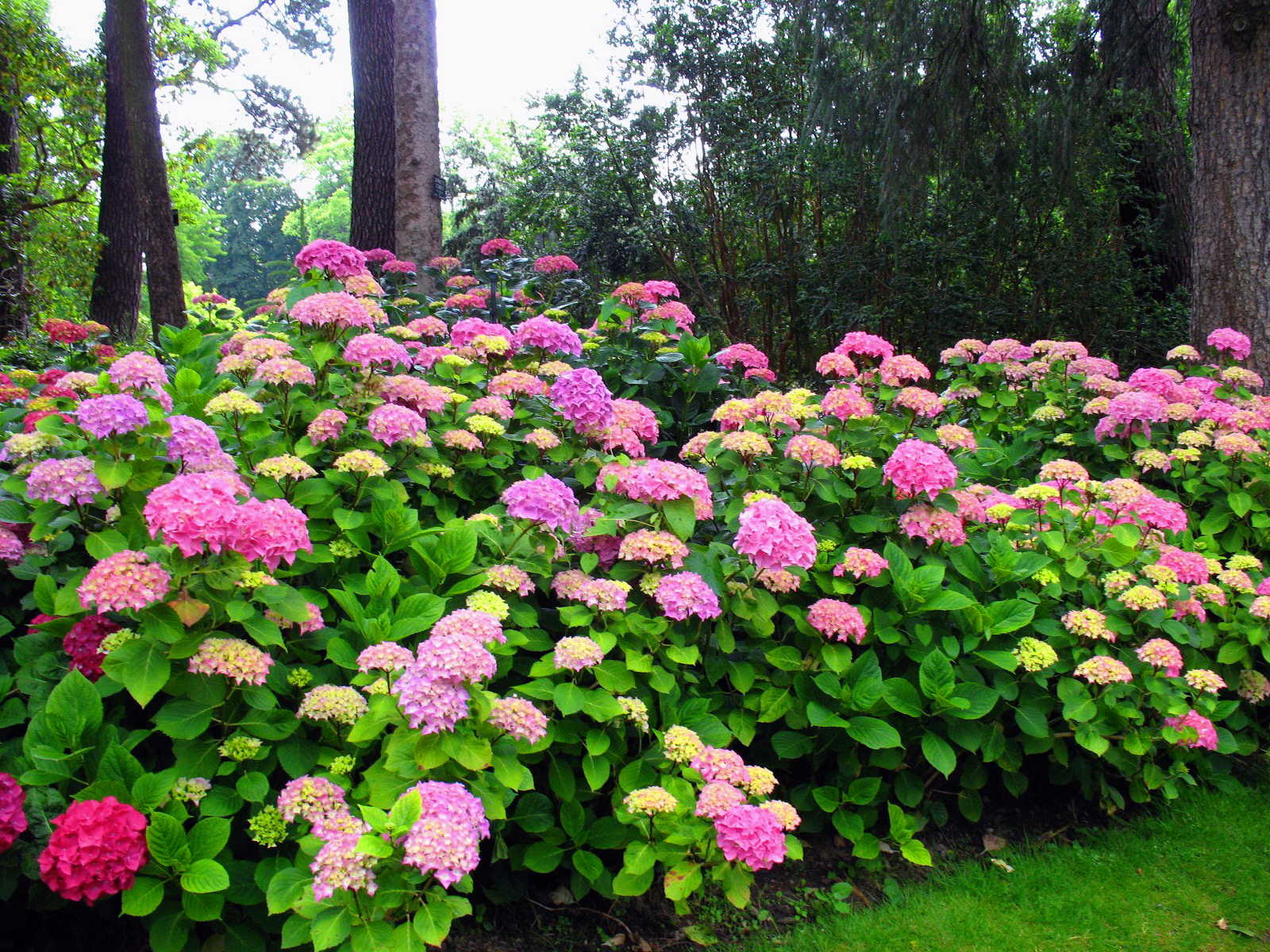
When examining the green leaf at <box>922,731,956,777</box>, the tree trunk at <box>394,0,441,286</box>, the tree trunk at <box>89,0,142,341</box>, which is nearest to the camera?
the green leaf at <box>922,731,956,777</box>

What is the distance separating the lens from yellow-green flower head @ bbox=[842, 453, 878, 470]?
9.91ft

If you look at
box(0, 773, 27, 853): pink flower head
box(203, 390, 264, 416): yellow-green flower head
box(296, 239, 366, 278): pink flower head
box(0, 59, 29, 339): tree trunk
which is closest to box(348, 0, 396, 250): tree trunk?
box(296, 239, 366, 278): pink flower head

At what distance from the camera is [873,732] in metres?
2.66

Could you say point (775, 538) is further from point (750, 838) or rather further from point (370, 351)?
point (370, 351)

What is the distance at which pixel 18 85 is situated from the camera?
37.2 feet

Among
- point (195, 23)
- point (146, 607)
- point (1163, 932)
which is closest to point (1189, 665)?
point (1163, 932)

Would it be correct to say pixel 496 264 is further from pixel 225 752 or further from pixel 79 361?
pixel 225 752

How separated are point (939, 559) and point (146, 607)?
8.46 feet

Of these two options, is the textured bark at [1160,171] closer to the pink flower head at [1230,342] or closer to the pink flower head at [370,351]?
the pink flower head at [1230,342]

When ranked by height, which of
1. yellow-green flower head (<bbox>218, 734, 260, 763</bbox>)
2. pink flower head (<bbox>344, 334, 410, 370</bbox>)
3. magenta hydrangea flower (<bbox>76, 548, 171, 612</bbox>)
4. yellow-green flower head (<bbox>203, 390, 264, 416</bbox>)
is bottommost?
yellow-green flower head (<bbox>218, 734, 260, 763</bbox>)

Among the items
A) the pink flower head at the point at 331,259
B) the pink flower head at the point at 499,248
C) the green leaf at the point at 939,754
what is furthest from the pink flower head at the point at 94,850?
the pink flower head at the point at 499,248

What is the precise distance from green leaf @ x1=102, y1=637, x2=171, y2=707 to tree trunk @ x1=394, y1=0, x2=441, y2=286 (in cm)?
577

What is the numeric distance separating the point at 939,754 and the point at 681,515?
3.70 feet

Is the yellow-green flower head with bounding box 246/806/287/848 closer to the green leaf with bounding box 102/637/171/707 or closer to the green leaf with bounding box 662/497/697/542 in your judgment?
the green leaf with bounding box 102/637/171/707
